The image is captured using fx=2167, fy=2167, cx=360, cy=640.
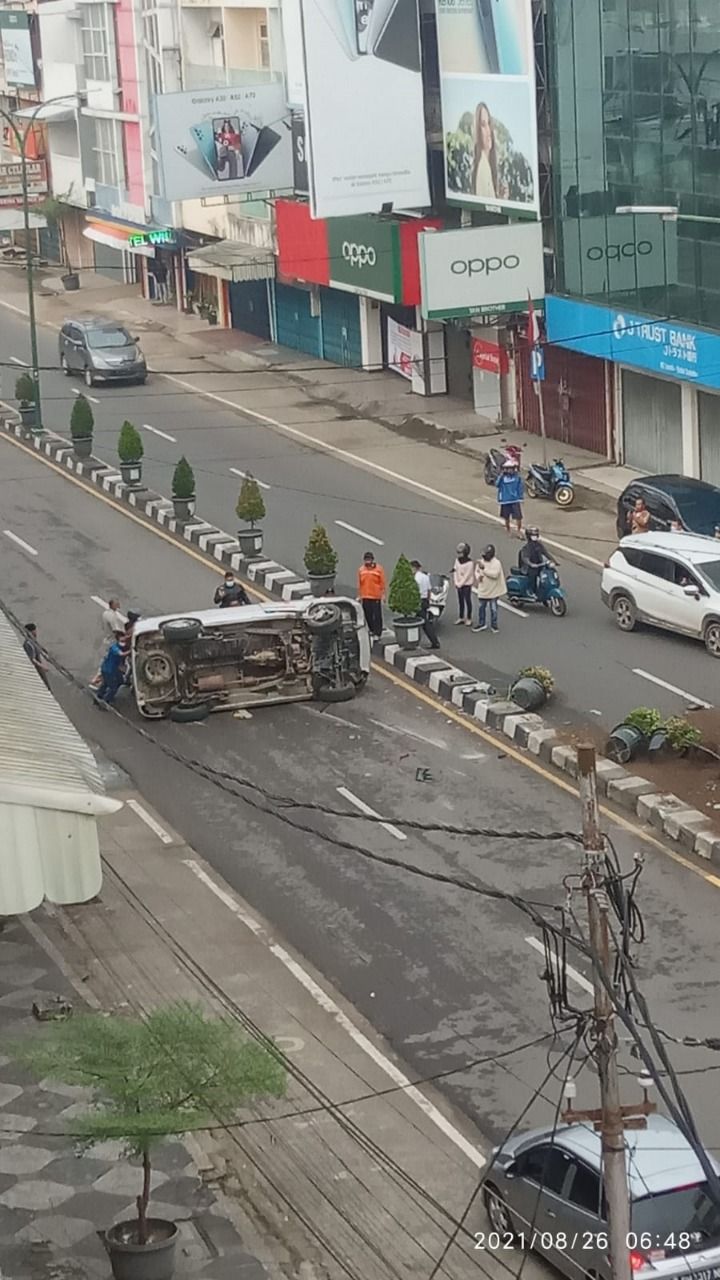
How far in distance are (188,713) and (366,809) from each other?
158 inches

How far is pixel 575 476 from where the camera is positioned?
39875mm

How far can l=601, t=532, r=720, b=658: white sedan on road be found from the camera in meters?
28.1

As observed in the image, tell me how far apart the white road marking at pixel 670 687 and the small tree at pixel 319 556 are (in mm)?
5600

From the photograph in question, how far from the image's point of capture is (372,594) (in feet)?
95.7

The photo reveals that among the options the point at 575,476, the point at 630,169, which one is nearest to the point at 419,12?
the point at 630,169

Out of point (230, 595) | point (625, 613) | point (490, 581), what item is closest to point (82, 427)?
point (230, 595)

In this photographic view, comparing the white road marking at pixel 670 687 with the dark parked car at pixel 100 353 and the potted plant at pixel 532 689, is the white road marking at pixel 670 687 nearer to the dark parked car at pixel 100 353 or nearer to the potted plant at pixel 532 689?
the potted plant at pixel 532 689

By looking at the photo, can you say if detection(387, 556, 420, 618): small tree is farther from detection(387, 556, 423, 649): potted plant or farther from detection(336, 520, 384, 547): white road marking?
detection(336, 520, 384, 547): white road marking

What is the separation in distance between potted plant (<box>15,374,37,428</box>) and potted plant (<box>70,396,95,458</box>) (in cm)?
316

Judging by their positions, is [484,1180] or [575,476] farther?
[575,476]

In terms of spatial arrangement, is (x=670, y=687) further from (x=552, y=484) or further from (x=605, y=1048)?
(x=605, y=1048)

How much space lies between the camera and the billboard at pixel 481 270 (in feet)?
135

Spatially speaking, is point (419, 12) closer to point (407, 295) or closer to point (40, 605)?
point (407, 295)

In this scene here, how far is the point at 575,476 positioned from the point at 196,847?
18652 millimetres
